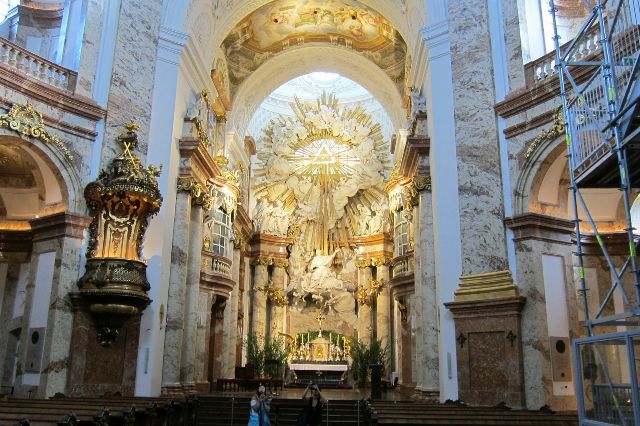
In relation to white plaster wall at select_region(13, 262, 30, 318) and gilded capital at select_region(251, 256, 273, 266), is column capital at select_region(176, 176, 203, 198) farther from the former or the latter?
gilded capital at select_region(251, 256, 273, 266)

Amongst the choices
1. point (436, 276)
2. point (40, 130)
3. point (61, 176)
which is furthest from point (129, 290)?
point (436, 276)

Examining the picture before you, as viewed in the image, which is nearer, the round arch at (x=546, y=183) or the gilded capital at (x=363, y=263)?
the round arch at (x=546, y=183)

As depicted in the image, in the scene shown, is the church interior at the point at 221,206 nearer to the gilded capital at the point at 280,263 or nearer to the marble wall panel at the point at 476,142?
the marble wall panel at the point at 476,142

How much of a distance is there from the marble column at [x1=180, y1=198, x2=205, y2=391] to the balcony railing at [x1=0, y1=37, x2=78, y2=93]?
376 centimetres

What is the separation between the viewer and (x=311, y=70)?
21.9 meters

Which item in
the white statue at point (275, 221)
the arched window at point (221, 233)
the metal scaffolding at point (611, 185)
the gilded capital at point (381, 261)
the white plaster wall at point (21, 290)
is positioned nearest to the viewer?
the metal scaffolding at point (611, 185)

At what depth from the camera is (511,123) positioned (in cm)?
1171

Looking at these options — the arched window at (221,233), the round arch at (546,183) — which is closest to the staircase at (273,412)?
the arched window at (221,233)

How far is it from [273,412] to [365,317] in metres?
9.54

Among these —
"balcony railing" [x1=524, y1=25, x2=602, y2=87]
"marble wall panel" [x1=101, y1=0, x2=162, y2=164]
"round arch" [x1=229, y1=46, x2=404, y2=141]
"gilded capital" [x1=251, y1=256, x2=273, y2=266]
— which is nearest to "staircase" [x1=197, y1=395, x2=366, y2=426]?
"marble wall panel" [x1=101, y1=0, x2=162, y2=164]

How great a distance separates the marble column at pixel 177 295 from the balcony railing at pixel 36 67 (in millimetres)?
3081

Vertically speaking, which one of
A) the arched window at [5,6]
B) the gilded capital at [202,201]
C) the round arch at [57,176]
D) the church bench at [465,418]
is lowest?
the church bench at [465,418]

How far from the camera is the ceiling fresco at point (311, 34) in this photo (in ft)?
62.5

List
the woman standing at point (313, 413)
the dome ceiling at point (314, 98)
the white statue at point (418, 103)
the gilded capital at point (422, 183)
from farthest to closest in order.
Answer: the dome ceiling at point (314, 98), the white statue at point (418, 103), the gilded capital at point (422, 183), the woman standing at point (313, 413)
